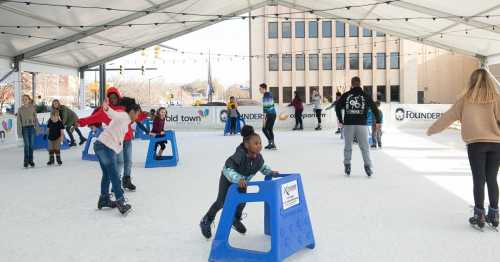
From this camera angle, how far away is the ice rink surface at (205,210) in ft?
13.3

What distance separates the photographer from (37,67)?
57.5 feet

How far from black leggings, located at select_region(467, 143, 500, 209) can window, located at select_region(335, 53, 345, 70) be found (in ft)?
145

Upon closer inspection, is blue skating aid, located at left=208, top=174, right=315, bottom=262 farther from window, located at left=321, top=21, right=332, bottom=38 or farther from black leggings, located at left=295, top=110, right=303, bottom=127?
window, located at left=321, top=21, right=332, bottom=38

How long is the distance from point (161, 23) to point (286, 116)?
6.72 m

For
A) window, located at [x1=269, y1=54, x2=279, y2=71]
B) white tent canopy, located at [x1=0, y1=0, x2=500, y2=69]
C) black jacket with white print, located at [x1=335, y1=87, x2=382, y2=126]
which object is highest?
window, located at [x1=269, y1=54, x2=279, y2=71]

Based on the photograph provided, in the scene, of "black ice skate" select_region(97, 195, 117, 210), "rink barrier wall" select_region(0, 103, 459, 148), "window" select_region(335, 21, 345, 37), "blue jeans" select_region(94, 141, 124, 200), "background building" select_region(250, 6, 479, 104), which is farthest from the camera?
"window" select_region(335, 21, 345, 37)

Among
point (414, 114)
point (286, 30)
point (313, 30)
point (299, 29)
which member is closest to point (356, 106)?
point (414, 114)

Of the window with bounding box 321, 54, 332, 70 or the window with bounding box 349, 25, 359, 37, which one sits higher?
the window with bounding box 349, 25, 359, 37

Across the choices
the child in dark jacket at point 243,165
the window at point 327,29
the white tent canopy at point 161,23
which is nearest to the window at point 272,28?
the window at point 327,29

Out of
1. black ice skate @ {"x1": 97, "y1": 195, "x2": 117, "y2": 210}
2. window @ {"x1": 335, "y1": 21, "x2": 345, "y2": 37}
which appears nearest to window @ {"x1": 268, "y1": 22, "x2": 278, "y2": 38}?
window @ {"x1": 335, "y1": 21, "x2": 345, "y2": 37}

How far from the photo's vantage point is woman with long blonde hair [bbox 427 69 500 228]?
4488mm

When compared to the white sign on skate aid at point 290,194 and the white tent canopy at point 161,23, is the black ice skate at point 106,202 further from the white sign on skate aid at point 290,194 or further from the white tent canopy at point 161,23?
the white tent canopy at point 161,23

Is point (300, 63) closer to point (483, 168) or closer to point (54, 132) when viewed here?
point (54, 132)

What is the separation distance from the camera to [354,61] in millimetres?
48000
